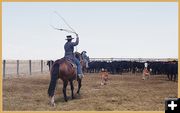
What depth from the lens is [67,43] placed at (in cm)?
1147

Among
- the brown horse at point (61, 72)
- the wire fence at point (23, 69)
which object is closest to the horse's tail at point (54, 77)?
the brown horse at point (61, 72)

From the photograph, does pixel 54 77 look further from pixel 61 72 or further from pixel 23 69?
pixel 23 69

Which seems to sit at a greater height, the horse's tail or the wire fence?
the horse's tail

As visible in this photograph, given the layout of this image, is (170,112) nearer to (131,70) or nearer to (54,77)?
(54,77)

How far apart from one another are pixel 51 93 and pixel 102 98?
2.26 meters

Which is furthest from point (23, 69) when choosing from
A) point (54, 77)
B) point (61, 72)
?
point (54, 77)

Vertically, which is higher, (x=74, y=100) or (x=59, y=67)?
(x=59, y=67)

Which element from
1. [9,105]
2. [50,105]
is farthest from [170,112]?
[9,105]

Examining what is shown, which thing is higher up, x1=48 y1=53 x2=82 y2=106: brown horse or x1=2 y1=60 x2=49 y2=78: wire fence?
x1=48 y1=53 x2=82 y2=106: brown horse

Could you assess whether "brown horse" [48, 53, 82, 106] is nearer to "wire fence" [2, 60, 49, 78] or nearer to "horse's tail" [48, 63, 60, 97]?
"horse's tail" [48, 63, 60, 97]

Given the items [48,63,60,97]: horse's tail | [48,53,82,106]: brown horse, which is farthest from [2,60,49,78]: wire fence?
[48,63,60,97]: horse's tail

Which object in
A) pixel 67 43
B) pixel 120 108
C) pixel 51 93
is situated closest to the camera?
pixel 120 108

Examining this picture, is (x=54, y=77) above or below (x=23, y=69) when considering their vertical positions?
above

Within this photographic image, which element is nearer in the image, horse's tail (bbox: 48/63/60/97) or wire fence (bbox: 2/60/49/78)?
horse's tail (bbox: 48/63/60/97)
